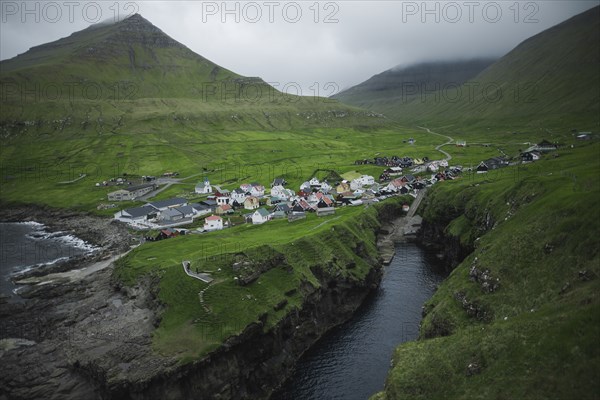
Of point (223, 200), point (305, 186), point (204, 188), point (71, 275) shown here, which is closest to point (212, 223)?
point (223, 200)

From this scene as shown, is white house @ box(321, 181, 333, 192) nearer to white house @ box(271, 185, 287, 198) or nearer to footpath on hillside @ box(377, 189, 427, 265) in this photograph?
white house @ box(271, 185, 287, 198)

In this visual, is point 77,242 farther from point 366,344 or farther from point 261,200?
point 366,344

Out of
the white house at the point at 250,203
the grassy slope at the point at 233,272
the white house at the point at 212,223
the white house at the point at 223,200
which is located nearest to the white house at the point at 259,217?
the grassy slope at the point at 233,272

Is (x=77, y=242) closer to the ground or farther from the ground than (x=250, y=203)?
closer to the ground

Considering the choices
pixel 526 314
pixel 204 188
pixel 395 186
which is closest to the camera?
pixel 526 314

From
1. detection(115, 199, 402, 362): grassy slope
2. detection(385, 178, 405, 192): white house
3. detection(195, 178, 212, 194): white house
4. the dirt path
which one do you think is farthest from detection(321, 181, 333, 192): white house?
the dirt path

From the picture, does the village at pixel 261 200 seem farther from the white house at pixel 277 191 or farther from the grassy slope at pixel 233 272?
the grassy slope at pixel 233 272

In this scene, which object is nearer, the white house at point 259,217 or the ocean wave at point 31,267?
the ocean wave at point 31,267
